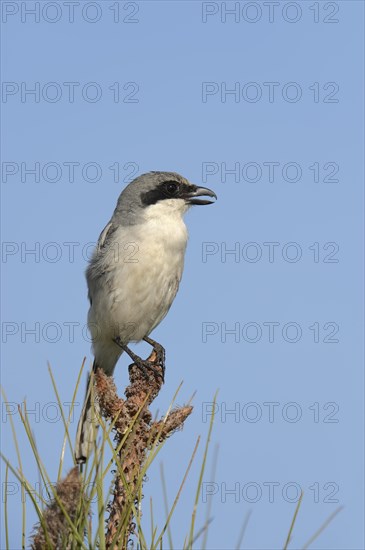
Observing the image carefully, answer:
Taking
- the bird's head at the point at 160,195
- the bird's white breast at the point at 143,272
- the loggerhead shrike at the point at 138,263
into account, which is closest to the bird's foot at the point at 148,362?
the loggerhead shrike at the point at 138,263

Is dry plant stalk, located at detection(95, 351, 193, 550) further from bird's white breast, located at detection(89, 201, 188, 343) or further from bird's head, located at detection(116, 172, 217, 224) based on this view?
bird's head, located at detection(116, 172, 217, 224)

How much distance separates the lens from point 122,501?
3.48 m

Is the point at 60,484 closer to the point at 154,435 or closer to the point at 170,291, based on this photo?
the point at 154,435

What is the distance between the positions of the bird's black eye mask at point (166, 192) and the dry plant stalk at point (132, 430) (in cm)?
266

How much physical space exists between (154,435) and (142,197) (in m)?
3.30

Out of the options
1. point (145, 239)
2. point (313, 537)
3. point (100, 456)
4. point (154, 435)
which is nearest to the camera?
point (313, 537)

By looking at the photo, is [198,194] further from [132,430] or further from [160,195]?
[132,430]

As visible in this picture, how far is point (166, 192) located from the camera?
6.78m

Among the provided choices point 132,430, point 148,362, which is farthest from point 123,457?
point 148,362

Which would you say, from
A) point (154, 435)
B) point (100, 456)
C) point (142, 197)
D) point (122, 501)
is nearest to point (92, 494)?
point (100, 456)

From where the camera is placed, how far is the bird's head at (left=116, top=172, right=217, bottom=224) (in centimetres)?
671

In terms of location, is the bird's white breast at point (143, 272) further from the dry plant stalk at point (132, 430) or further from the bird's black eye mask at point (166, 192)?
the dry plant stalk at point (132, 430)

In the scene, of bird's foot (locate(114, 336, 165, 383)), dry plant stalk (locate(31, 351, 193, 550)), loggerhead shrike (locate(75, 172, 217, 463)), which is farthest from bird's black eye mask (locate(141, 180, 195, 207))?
dry plant stalk (locate(31, 351, 193, 550))

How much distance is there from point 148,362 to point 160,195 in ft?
7.38
